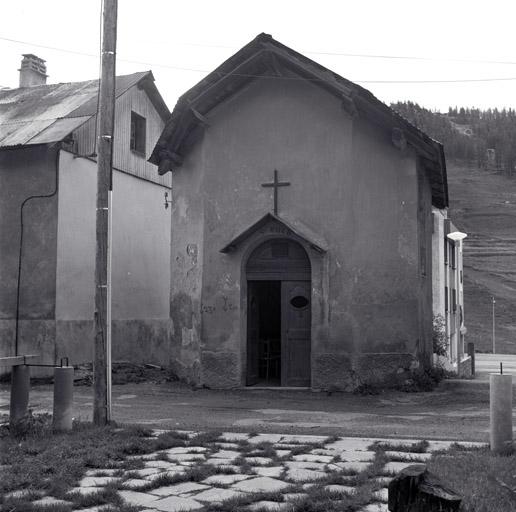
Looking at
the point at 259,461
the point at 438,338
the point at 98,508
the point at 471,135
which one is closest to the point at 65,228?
the point at 438,338

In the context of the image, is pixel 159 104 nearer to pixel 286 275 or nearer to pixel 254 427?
pixel 286 275

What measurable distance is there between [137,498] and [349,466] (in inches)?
84.7

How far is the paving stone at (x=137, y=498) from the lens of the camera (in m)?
5.70

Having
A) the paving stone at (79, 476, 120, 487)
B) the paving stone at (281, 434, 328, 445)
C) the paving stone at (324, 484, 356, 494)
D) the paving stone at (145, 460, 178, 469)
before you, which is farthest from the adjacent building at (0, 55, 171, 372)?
the paving stone at (324, 484, 356, 494)

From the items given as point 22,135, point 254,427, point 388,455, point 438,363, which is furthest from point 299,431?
point 22,135

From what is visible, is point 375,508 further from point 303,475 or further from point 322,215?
point 322,215

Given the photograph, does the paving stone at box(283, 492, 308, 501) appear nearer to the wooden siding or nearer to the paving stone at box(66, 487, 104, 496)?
the paving stone at box(66, 487, 104, 496)

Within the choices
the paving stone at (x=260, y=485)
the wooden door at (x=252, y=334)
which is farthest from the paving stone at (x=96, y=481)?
the wooden door at (x=252, y=334)

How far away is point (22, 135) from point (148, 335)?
259 inches

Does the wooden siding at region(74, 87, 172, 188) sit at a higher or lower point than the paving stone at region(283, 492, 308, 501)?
higher

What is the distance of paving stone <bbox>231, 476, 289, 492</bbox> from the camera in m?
6.11

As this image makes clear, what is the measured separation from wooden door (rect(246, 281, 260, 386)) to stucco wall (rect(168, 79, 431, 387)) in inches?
12.9

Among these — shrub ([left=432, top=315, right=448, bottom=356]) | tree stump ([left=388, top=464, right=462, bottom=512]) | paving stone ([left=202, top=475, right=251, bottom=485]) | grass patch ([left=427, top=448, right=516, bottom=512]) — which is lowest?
paving stone ([left=202, top=475, right=251, bottom=485])

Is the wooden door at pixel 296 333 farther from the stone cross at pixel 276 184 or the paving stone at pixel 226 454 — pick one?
the paving stone at pixel 226 454
